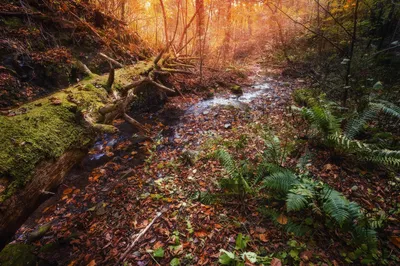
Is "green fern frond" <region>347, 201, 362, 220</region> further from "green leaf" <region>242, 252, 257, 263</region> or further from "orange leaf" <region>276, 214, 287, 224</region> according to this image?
"green leaf" <region>242, 252, 257, 263</region>

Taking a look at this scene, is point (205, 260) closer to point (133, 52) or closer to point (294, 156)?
point (294, 156)

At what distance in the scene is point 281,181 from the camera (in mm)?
2717

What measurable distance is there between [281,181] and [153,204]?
2.15 m

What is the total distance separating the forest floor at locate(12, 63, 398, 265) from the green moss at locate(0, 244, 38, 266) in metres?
0.16

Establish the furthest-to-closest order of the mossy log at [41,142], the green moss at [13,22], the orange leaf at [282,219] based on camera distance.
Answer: the green moss at [13,22], the orange leaf at [282,219], the mossy log at [41,142]

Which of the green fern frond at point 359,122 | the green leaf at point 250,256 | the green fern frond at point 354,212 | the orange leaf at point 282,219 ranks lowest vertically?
the green leaf at point 250,256

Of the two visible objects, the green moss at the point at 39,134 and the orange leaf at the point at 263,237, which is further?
the orange leaf at the point at 263,237

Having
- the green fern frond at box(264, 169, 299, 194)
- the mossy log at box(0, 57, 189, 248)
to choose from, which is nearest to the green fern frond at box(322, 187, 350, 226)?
the green fern frond at box(264, 169, 299, 194)

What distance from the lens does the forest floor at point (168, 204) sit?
255cm

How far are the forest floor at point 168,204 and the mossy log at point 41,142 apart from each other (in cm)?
104

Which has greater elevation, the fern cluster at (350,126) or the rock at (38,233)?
the fern cluster at (350,126)

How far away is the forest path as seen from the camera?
8.73ft

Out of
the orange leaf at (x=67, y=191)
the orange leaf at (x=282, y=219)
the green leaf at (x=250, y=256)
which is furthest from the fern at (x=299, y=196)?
the orange leaf at (x=67, y=191)

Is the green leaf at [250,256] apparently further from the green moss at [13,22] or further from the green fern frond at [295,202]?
the green moss at [13,22]
